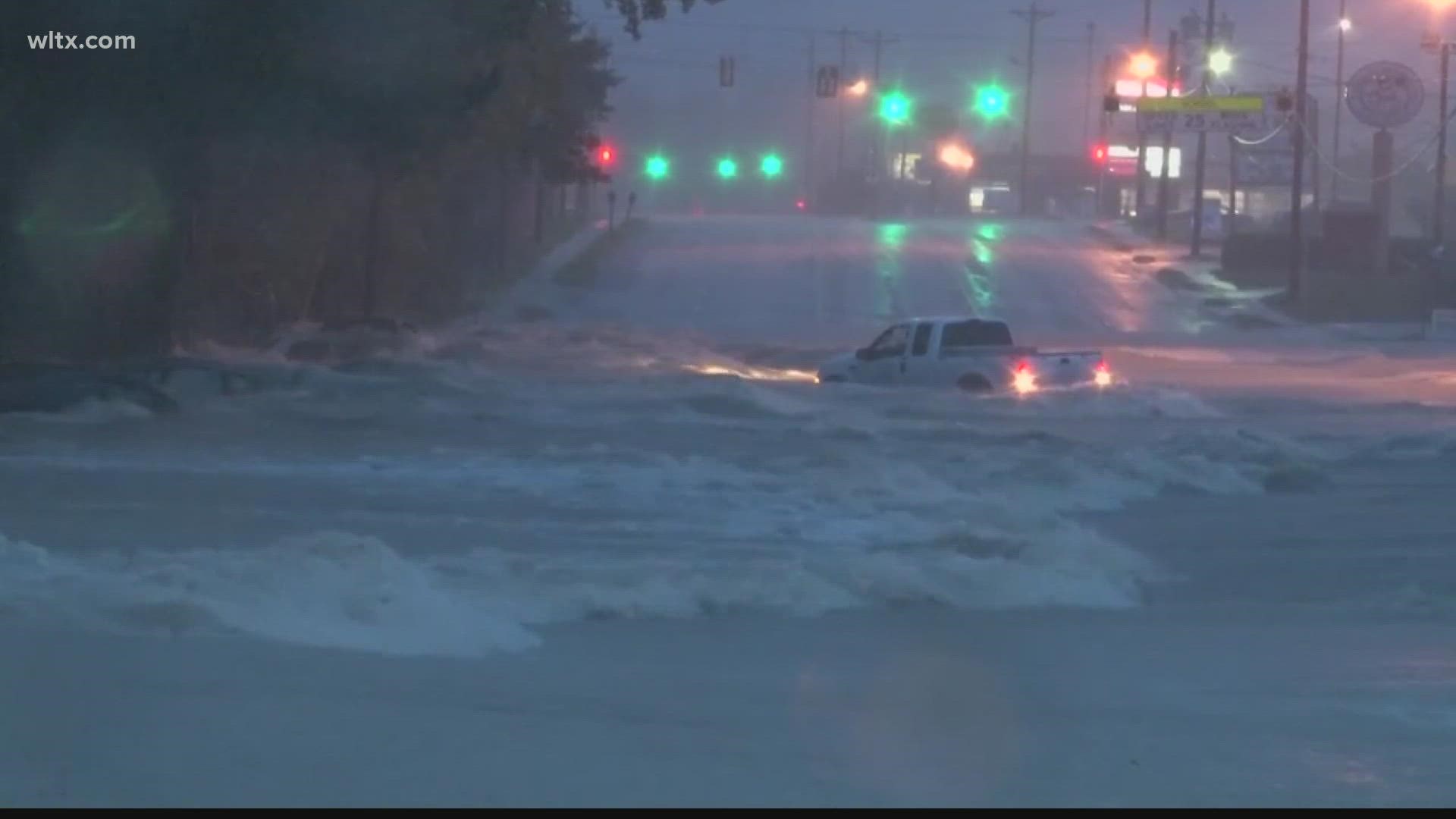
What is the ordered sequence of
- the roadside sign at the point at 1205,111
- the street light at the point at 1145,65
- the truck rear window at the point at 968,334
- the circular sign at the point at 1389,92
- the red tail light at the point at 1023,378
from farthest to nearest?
the street light at the point at 1145,65, the roadside sign at the point at 1205,111, the circular sign at the point at 1389,92, the truck rear window at the point at 968,334, the red tail light at the point at 1023,378

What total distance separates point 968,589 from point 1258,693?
3829 millimetres

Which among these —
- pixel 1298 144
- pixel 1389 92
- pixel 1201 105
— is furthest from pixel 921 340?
pixel 1201 105

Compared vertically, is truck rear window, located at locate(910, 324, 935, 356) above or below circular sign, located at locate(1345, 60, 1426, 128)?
below

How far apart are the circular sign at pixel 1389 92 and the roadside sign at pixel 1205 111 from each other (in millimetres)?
7721

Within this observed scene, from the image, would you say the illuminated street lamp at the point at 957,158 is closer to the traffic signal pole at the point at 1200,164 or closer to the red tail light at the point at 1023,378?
the traffic signal pole at the point at 1200,164

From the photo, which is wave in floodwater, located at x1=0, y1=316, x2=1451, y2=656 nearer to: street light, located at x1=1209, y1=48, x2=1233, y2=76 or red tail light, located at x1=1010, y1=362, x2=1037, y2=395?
red tail light, located at x1=1010, y1=362, x2=1037, y2=395

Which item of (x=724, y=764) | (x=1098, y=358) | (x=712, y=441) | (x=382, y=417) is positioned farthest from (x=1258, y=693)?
(x=1098, y=358)

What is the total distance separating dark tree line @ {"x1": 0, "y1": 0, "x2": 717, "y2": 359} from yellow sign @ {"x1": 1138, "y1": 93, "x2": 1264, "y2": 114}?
104ft

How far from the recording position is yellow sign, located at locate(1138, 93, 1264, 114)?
68.1 metres

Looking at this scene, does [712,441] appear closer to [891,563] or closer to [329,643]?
[891,563]

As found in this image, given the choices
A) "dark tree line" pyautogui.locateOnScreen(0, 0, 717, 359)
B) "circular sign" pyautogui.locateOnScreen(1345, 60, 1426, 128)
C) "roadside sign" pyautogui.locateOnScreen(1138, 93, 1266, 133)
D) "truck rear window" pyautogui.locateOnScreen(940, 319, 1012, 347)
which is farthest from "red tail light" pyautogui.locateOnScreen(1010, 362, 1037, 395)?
"roadside sign" pyautogui.locateOnScreen(1138, 93, 1266, 133)

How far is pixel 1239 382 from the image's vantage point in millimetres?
36312

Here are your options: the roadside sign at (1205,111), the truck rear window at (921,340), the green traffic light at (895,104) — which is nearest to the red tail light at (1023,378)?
the truck rear window at (921,340)

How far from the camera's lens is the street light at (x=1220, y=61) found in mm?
75381
